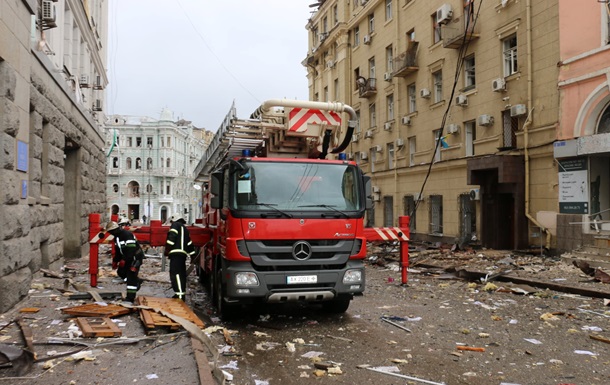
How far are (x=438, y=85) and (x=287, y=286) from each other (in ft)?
58.1

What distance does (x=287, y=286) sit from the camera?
22.7ft

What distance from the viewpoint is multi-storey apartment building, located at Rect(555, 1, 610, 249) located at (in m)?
13.8

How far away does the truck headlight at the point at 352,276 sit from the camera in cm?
720

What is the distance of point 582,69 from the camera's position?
14.5 metres

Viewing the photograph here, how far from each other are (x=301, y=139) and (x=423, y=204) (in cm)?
1586

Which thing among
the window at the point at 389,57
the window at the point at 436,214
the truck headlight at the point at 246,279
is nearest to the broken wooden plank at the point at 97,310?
the truck headlight at the point at 246,279

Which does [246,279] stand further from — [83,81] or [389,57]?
[389,57]

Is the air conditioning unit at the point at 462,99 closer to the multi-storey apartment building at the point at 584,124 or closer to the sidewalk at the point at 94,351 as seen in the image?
the multi-storey apartment building at the point at 584,124

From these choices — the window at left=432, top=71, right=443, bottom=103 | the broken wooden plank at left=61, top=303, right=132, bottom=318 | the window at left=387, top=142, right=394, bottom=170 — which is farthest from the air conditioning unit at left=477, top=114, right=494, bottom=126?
the broken wooden plank at left=61, top=303, right=132, bottom=318

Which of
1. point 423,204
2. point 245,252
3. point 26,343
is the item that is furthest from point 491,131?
point 26,343

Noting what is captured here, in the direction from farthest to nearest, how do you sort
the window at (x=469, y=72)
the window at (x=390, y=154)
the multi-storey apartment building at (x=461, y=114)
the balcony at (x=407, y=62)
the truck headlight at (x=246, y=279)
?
1. the window at (x=390, y=154)
2. the balcony at (x=407, y=62)
3. the window at (x=469, y=72)
4. the multi-storey apartment building at (x=461, y=114)
5. the truck headlight at (x=246, y=279)

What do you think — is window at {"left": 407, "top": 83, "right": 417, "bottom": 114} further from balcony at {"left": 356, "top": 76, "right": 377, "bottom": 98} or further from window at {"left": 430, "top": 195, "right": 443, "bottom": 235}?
window at {"left": 430, "top": 195, "right": 443, "bottom": 235}

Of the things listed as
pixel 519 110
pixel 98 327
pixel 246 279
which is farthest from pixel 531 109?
pixel 98 327

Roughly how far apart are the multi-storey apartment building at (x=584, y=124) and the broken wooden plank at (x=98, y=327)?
12.6 m
